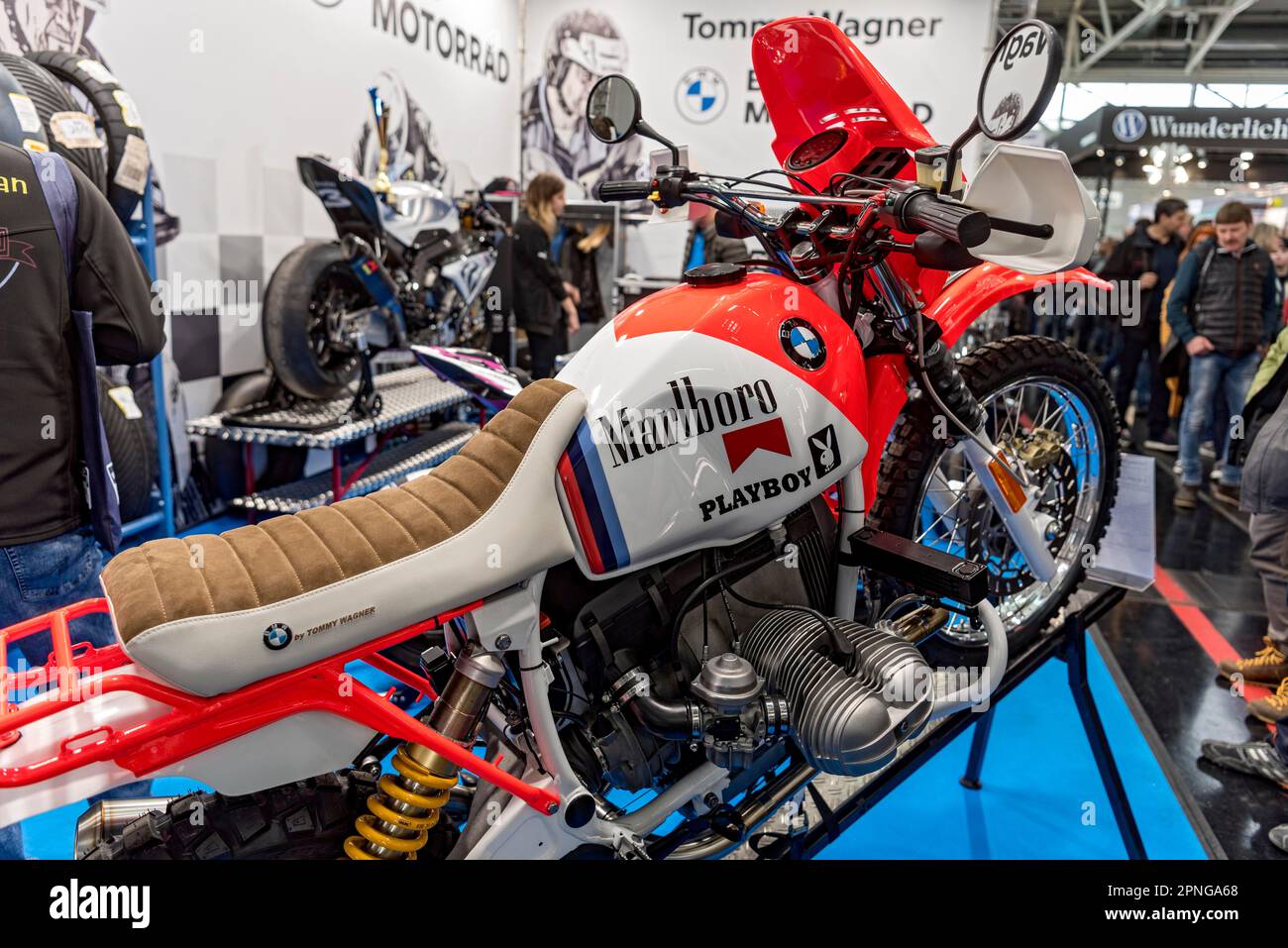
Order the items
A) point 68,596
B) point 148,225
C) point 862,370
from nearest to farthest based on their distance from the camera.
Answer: point 862,370 < point 68,596 < point 148,225

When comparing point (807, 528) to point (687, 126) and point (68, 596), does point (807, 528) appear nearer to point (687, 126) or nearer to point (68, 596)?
point (68, 596)

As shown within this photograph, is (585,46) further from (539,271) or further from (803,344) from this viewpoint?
(803,344)

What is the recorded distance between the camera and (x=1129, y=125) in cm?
754

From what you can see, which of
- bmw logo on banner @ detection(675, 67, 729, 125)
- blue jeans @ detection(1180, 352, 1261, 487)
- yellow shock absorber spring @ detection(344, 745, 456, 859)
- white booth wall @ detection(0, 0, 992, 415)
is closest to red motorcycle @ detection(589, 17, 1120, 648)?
yellow shock absorber spring @ detection(344, 745, 456, 859)

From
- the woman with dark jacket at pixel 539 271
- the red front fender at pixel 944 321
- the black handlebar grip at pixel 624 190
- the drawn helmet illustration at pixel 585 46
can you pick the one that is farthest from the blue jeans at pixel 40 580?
the drawn helmet illustration at pixel 585 46

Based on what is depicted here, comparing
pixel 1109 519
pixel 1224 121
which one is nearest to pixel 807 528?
pixel 1109 519

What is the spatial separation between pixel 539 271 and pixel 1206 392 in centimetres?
438

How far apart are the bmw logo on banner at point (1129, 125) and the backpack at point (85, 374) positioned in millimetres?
7893

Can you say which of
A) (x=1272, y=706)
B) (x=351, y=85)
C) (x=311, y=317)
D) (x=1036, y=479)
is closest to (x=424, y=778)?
(x=1036, y=479)

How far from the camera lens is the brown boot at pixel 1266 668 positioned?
3230mm

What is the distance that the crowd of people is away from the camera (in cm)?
274
